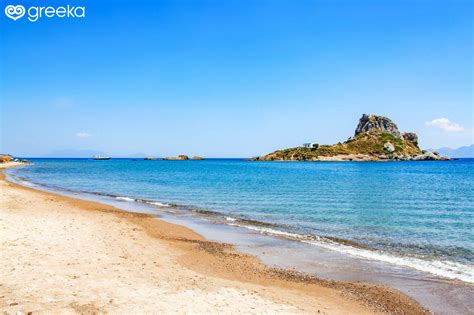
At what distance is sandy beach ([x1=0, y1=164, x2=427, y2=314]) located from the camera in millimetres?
10172

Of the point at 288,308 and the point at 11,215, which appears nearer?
the point at 288,308

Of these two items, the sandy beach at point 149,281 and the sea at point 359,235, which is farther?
the sea at point 359,235

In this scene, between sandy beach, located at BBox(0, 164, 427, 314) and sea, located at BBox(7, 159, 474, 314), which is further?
sea, located at BBox(7, 159, 474, 314)

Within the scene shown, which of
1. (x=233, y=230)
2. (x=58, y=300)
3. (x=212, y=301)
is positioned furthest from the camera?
(x=233, y=230)

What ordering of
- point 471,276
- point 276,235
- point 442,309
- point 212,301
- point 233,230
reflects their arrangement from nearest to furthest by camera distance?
point 212,301, point 442,309, point 471,276, point 276,235, point 233,230

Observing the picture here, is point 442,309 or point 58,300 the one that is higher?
point 58,300

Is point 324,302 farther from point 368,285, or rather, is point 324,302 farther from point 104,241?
point 104,241

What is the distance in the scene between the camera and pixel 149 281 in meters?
12.3

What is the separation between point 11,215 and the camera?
23.5 m

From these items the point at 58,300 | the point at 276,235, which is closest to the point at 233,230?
the point at 276,235

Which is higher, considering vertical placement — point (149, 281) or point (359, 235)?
point (149, 281)

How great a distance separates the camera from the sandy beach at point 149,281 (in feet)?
33.4

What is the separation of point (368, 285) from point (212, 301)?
21.6ft

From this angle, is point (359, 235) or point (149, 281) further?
point (359, 235)
